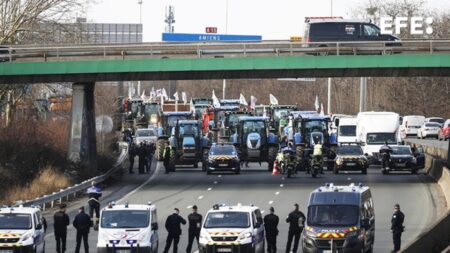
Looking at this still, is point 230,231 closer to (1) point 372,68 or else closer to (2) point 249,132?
(1) point 372,68

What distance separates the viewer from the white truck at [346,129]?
8144 cm

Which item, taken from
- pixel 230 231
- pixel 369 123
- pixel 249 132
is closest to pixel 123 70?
pixel 249 132

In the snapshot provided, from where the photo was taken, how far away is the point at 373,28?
218 ft

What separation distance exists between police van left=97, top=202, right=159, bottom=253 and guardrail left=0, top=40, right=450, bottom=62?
79.8ft

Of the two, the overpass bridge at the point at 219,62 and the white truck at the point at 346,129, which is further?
the white truck at the point at 346,129

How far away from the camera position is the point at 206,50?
5731 cm

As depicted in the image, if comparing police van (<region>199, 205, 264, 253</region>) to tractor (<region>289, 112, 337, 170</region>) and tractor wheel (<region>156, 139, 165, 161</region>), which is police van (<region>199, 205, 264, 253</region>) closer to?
tractor (<region>289, 112, 337, 170</region>)

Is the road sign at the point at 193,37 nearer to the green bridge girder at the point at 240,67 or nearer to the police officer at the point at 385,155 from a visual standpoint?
the police officer at the point at 385,155

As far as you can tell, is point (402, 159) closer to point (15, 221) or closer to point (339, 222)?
point (339, 222)

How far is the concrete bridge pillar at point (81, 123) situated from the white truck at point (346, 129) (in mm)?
24762

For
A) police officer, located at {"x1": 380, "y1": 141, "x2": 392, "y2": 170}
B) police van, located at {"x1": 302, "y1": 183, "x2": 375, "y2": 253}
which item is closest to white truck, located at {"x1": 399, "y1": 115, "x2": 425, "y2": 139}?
police officer, located at {"x1": 380, "y1": 141, "x2": 392, "y2": 170}

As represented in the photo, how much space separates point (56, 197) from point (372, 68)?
53.8 ft

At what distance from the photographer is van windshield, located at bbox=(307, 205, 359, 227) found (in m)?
33.2

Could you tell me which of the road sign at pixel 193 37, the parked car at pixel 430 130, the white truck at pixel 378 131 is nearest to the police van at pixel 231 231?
the white truck at pixel 378 131
